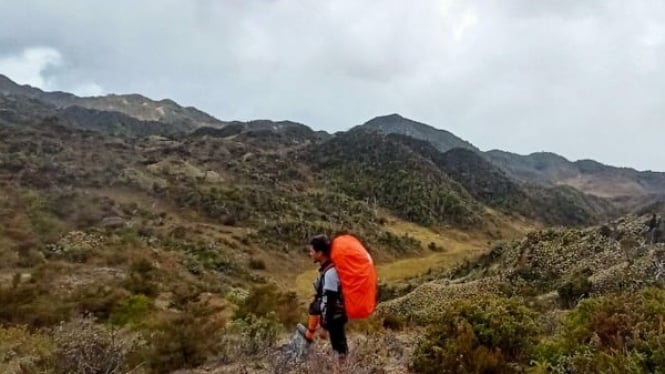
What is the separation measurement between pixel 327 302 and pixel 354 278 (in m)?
0.40

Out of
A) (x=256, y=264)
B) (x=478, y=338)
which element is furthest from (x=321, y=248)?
(x=256, y=264)

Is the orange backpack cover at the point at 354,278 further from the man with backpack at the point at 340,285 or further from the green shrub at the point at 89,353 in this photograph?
the green shrub at the point at 89,353

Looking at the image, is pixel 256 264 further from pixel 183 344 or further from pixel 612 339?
pixel 612 339

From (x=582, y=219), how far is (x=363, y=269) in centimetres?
12005

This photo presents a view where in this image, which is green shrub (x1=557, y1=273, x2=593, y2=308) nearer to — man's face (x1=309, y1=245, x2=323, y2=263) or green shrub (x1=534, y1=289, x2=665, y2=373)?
green shrub (x1=534, y1=289, x2=665, y2=373)

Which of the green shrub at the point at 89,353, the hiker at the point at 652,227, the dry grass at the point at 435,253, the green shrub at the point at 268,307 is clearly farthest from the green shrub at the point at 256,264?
the green shrub at the point at 89,353

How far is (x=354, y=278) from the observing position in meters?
5.95

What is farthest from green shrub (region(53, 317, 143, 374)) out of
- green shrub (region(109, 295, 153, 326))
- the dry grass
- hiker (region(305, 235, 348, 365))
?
the dry grass

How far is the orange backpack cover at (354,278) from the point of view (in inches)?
234

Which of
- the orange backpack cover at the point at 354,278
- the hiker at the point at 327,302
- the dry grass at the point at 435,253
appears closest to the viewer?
the orange backpack cover at the point at 354,278

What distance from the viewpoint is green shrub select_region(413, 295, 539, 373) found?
657 cm

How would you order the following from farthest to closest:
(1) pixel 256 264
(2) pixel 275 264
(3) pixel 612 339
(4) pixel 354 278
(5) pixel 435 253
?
(5) pixel 435 253, (2) pixel 275 264, (1) pixel 256 264, (4) pixel 354 278, (3) pixel 612 339

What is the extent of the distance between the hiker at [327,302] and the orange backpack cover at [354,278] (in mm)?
112

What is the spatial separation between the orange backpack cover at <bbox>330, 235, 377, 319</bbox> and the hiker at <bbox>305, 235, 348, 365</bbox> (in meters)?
0.11
